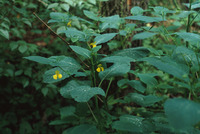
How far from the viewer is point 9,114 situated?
203 centimetres

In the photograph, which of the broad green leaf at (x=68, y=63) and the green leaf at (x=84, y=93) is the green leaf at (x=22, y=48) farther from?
the green leaf at (x=84, y=93)

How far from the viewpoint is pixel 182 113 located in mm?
459

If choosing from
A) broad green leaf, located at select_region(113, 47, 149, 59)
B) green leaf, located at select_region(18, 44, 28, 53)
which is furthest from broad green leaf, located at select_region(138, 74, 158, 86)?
green leaf, located at select_region(18, 44, 28, 53)

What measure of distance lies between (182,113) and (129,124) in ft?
1.26

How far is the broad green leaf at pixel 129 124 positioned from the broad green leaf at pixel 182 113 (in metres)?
0.31

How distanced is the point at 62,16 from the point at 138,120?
30.6 inches

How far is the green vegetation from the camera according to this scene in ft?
2.47

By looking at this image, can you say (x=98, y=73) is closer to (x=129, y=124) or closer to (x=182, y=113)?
(x=129, y=124)

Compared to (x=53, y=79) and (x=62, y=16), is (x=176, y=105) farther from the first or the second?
(x=62, y=16)

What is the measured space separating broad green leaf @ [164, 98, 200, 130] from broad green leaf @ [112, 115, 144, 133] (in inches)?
12.1

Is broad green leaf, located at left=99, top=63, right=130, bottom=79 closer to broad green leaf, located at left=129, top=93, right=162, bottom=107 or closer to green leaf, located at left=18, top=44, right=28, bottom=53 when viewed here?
broad green leaf, located at left=129, top=93, right=162, bottom=107

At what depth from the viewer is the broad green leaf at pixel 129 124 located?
2.47 ft

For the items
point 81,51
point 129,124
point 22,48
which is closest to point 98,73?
point 81,51

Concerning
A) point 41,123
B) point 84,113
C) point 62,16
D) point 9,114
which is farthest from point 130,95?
point 9,114
